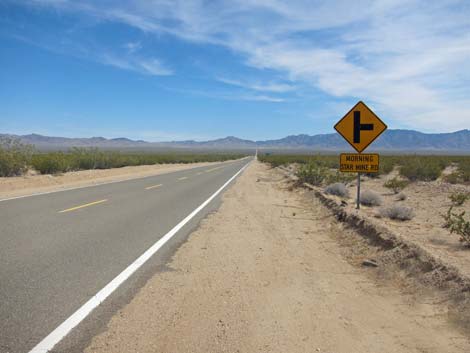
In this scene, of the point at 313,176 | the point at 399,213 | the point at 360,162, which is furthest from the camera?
the point at 313,176


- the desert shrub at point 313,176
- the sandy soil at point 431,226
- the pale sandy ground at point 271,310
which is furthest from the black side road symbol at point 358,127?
the desert shrub at point 313,176

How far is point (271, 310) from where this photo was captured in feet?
16.6

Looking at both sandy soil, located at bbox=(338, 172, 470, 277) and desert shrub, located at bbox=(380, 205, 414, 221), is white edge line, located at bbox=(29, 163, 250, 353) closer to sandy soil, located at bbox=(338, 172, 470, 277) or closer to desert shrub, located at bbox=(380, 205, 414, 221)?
sandy soil, located at bbox=(338, 172, 470, 277)

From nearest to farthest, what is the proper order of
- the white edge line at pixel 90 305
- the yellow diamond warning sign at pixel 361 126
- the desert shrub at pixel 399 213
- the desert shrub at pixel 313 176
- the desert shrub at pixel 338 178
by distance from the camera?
1. the white edge line at pixel 90 305
2. the desert shrub at pixel 399 213
3. the yellow diamond warning sign at pixel 361 126
4. the desert shrub at pixel 338 178
5. the desert shrub at pixel 313 176

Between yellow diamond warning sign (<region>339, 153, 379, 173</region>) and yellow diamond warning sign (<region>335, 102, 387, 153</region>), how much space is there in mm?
220

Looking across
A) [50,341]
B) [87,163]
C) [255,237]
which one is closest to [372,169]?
[255,237]

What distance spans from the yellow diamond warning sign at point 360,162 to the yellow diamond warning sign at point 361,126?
0.22 m

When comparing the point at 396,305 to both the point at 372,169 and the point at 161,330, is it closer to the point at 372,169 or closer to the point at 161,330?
the point at 161,330

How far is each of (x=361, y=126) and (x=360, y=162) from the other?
99 cm

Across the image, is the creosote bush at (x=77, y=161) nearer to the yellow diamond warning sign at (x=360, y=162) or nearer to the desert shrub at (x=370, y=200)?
the desert shrub at (x=370, y=200)

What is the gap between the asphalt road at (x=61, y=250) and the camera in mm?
4703

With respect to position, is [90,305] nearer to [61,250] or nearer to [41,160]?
[61,250]

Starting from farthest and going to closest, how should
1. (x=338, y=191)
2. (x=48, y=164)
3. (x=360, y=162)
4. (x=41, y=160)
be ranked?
(x=48, y=164)
(x=41, y=160)
(x=338, y=191)
(x=360, y=162)

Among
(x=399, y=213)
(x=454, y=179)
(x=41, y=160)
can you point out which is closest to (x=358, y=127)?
(x=399, y=213)
